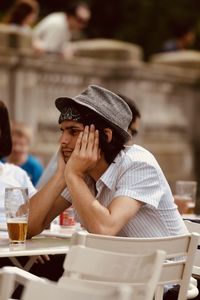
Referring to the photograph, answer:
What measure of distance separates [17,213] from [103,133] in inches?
22.4

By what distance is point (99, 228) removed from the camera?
195 inches

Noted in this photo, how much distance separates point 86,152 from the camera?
5.21 metres

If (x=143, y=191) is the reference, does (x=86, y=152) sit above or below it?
above

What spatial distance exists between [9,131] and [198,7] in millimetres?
23563

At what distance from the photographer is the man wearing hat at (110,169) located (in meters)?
5.09

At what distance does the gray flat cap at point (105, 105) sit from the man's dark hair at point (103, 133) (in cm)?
3

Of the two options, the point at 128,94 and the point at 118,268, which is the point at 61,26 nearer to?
the point at 128,94

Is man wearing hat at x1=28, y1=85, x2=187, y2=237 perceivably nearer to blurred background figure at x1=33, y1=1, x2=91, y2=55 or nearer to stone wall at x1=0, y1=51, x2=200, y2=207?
blurred background figure at x1=33, y1=1, x2=91, y2=55

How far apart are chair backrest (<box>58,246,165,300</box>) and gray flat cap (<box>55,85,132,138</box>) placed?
118 centimetres

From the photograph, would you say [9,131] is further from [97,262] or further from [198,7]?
[198,7]

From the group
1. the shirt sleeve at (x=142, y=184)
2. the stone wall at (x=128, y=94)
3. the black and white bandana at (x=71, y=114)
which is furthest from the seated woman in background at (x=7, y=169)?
the stone wall at (x=128, y=94)

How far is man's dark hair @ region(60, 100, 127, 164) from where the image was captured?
5.25 metres

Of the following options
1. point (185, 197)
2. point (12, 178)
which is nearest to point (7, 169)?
point (12, 178)

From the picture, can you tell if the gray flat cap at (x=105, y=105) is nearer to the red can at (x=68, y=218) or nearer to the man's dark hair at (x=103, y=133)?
the man's dark hair at (x=103, y=133)
